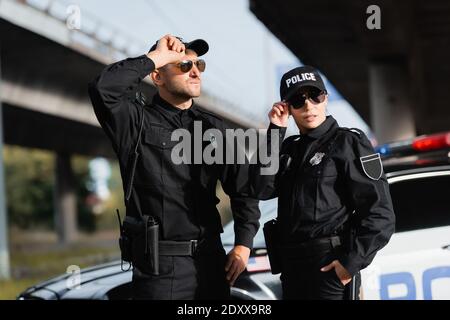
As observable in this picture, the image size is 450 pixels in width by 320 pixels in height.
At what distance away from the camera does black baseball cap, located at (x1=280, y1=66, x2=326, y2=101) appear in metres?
3.55

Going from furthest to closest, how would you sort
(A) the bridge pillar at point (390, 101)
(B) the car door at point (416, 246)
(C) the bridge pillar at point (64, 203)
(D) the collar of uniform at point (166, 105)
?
(C) the bridge pillar at point (64, 203), (A) the bridge pillar at point (390, 101), (B) the car door at point (416, 246), (D) the collar of uniform at point (166, 105)

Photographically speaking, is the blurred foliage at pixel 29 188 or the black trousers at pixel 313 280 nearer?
the black trousers at pixel 313 280

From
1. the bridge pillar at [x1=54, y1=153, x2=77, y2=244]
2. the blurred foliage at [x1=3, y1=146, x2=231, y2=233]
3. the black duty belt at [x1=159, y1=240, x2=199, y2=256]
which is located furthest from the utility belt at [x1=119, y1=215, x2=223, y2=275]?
the blurred foliage at [x1=3, y1=146, x2=231, y2=233]

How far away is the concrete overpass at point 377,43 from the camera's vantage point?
43.9 feet

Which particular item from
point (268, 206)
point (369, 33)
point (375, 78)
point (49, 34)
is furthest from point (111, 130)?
point (49, 34)

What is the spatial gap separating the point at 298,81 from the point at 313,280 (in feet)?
2.93

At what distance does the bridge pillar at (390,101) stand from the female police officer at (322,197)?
12.7 meters

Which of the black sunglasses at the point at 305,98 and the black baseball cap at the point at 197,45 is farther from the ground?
the black baseball cap at the point at 197,45

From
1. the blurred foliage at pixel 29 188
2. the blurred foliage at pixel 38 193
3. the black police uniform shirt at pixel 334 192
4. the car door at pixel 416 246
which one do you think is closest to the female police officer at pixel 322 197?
the black police uniform shirt at pixel 334 192

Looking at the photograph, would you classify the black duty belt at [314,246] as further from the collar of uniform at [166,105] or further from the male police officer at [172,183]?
the collar of uniform at [166,105]
